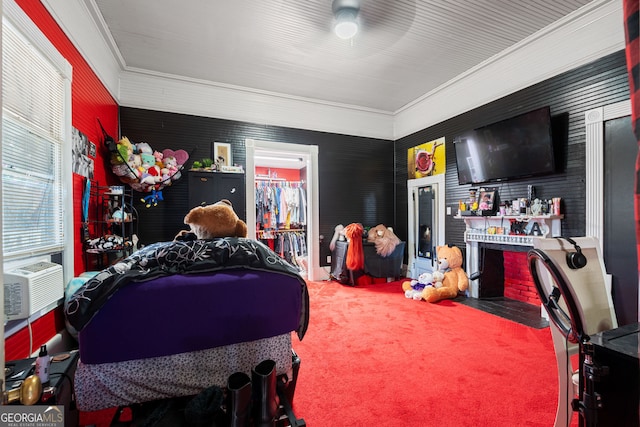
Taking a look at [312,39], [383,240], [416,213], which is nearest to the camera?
[312,39]

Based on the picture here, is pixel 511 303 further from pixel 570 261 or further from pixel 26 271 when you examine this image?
pixel 26 271

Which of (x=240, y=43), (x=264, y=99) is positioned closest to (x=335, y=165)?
(x=264, y=99)

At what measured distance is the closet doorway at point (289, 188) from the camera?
458cm

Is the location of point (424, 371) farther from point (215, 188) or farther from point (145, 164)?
point (145, 164)

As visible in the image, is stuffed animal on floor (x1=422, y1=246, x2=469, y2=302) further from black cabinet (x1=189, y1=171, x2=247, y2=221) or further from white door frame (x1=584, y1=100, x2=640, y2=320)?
black cabinet (x1=189, y1=171, x2=247, y2=221)

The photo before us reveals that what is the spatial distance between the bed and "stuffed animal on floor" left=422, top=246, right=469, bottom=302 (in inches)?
111

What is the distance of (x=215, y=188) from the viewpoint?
3994 millimetres

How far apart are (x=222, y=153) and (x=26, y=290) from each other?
3144 millimetres

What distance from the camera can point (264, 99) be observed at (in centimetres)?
465

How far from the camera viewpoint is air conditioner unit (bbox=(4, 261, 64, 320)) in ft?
5.11

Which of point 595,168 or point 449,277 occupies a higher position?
point 595,168

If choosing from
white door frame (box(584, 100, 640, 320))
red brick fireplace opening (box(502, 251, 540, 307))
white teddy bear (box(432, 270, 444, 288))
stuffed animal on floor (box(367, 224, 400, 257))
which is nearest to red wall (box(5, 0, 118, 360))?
stuffed animal on floor (box(367, 224, 400, 257))

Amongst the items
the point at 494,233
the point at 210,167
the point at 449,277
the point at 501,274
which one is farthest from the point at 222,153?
the point at 501,274

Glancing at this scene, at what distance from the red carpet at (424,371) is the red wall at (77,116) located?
179 cm
